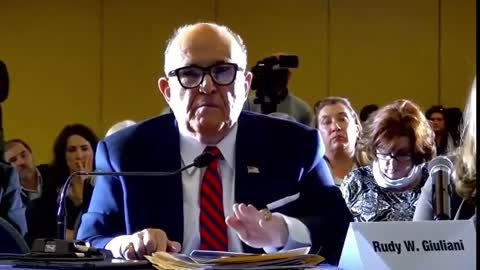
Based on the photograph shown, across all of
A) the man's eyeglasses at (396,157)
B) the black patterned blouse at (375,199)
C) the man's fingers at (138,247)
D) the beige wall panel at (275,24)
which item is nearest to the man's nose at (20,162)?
the black patterned blouse at (375,199)

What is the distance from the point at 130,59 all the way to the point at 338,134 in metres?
3.55

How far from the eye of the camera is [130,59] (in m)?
7.84

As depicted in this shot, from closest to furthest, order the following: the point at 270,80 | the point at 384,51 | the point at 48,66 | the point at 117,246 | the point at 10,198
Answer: the point at 117,246
the point at 10,198
the point at 270,80
the point at 48,66
the point at 384,51

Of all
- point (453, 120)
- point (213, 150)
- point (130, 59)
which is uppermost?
point (130, 59)

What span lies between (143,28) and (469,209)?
5.92 metres

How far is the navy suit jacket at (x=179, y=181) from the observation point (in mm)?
2379

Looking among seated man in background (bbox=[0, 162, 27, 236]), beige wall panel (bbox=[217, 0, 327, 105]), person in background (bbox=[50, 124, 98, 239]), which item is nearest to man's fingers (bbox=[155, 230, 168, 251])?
seated man in background (bbox=[0, 162, 27, 236])

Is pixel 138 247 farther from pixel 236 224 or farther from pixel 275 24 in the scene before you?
pixel 275 24

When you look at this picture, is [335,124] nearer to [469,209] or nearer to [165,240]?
[469,209]

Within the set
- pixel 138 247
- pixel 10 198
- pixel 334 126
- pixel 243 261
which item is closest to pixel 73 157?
pixel 334 126

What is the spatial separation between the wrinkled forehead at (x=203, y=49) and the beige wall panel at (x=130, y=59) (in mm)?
5434

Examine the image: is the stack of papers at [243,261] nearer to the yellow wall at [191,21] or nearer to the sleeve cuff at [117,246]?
the sleeve cuff at [117,246]

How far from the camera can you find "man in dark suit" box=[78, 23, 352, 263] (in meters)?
2.37

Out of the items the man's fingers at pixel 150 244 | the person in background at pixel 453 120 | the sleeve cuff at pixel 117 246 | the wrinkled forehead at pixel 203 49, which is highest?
the wrinkled forehead at pixel 203 49
